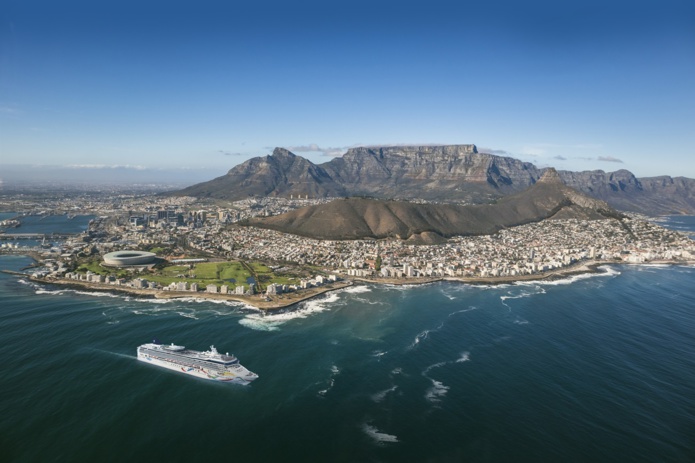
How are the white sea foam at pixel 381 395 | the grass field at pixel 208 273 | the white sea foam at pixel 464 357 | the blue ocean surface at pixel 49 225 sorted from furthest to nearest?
1. the blue ocean surface at pixel 49 225
2. the grass field at pixel 208 273
3. the white sea foam at pixel 464 357
4. the white sea foam at pixel 381 395

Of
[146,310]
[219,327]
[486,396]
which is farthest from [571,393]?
[146,310]

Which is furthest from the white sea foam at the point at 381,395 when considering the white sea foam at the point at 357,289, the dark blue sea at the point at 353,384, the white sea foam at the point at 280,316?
the white sea foam at the point at 357,289

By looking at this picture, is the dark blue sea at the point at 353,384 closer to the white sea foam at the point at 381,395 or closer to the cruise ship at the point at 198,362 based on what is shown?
the white sea foam at the point at 381,395

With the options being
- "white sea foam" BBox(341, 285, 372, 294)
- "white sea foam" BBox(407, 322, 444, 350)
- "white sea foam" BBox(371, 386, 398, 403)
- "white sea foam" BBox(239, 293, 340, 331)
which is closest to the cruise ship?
"white sea foam" BBox(239, 293, 340, 331)

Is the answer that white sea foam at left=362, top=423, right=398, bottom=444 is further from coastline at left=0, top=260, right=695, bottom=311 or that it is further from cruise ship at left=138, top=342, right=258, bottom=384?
coastline at left=0, top=260, right=695, bottom=311

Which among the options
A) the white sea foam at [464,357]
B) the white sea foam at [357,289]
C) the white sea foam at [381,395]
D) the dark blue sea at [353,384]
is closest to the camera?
the dark blue sea at [353,384]

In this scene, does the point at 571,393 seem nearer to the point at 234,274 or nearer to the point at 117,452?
the point at 117,452
